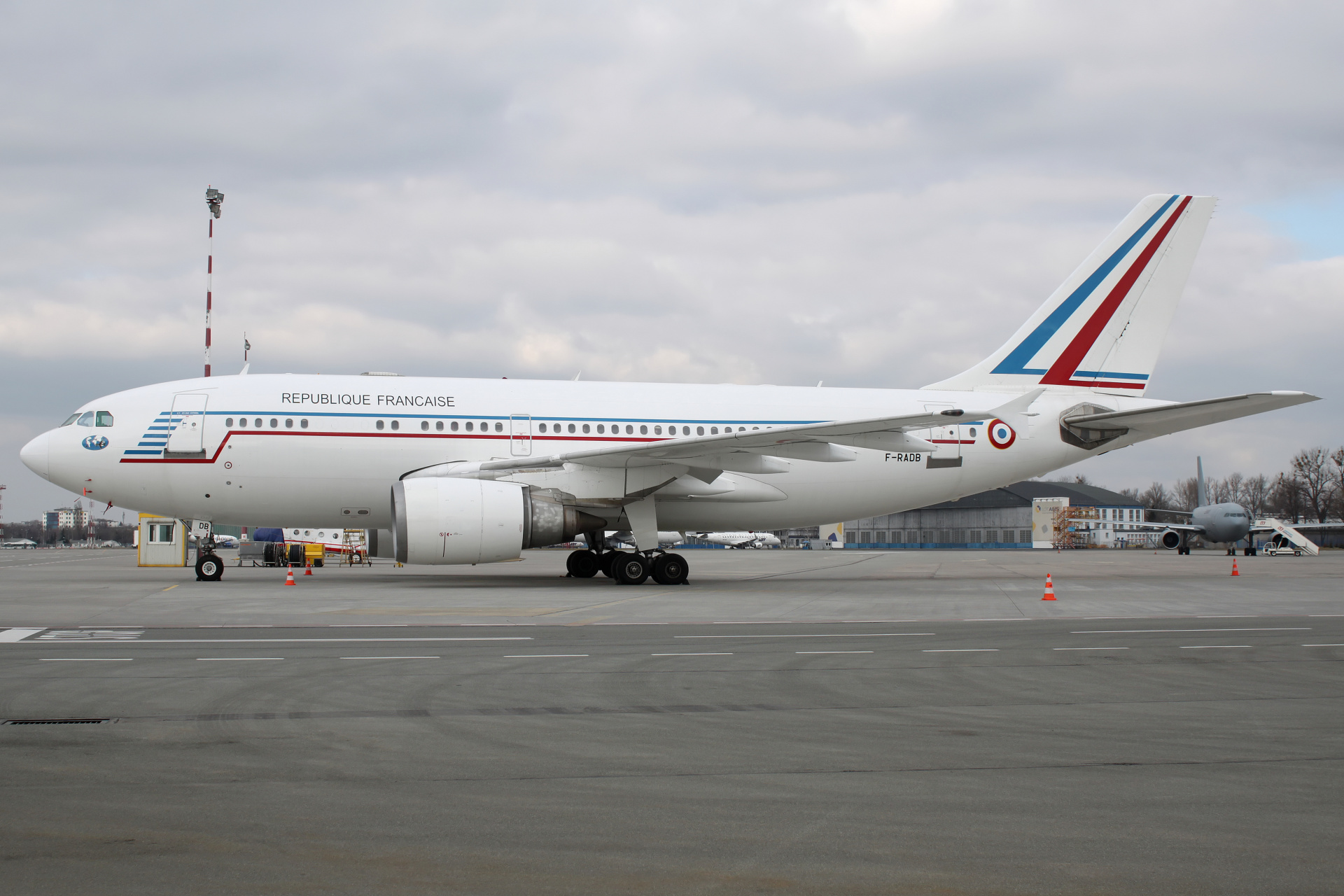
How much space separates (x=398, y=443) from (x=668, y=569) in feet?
18.8

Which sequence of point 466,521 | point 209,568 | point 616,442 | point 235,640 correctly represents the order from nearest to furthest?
point 235,640
point 466,521
point 209,568
point 616,442

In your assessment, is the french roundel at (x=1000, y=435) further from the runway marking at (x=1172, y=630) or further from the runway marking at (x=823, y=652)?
the runway marking at (x=823, y=652)

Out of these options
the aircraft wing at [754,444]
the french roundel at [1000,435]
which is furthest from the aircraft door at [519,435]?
the french roundel at [1000,435]

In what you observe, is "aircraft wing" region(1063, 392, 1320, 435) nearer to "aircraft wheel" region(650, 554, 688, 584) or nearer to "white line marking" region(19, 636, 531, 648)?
"aircraft wheel" region(650, 554, 688, 584)

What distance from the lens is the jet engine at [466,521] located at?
57.9ft

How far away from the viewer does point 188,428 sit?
63.6 feet

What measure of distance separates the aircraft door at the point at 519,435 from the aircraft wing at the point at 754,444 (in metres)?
0.22

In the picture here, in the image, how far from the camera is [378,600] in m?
→ 16.0

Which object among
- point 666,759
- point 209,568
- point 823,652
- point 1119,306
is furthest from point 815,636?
point 1119,306

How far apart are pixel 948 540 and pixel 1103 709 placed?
103 meters

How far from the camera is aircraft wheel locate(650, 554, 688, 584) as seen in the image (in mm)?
20062

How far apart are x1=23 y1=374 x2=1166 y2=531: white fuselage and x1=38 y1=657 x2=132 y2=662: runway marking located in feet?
34.5

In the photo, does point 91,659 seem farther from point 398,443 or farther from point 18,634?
point 398,443

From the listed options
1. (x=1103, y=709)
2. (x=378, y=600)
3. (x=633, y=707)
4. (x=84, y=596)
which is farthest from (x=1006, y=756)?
(x=84, y=596)
